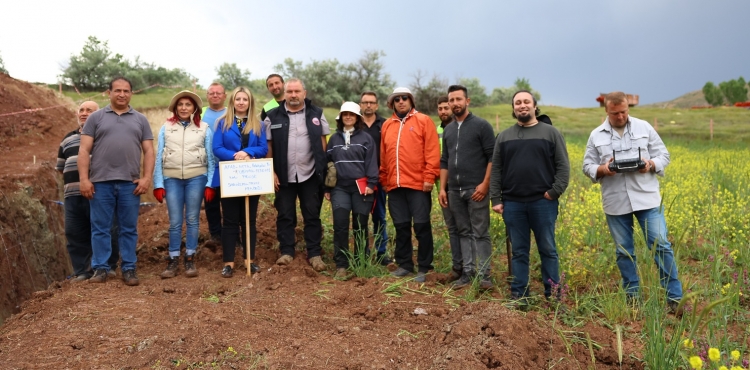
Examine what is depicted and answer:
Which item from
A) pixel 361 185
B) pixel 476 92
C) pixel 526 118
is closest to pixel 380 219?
pixel 361 185

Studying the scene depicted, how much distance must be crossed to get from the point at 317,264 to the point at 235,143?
5.10ft

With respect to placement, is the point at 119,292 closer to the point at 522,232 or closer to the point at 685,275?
the point at 522,232

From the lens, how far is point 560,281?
4.68m

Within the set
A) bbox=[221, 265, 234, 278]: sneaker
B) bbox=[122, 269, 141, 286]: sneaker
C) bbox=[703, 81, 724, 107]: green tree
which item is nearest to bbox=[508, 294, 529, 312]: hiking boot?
bbox=[221, 265, 234, 278]: sneaker

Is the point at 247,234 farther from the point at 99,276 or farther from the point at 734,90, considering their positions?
the point at 734,90

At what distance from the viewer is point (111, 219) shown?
5676mm

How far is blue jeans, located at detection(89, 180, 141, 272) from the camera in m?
5.56

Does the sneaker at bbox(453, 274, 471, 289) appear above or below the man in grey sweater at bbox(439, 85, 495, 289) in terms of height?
below

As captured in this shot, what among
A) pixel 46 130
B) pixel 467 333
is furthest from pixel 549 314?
pixel 46 130

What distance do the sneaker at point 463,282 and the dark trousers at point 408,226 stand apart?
44 cm

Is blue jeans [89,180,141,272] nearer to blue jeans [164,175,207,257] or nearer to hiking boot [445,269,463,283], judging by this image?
blue jeans [164,175,207,257]

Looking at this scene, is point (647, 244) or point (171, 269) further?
point (171, 269)

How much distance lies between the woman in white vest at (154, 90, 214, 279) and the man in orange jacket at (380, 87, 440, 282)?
1.92m

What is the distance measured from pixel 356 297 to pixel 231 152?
2.12 m
